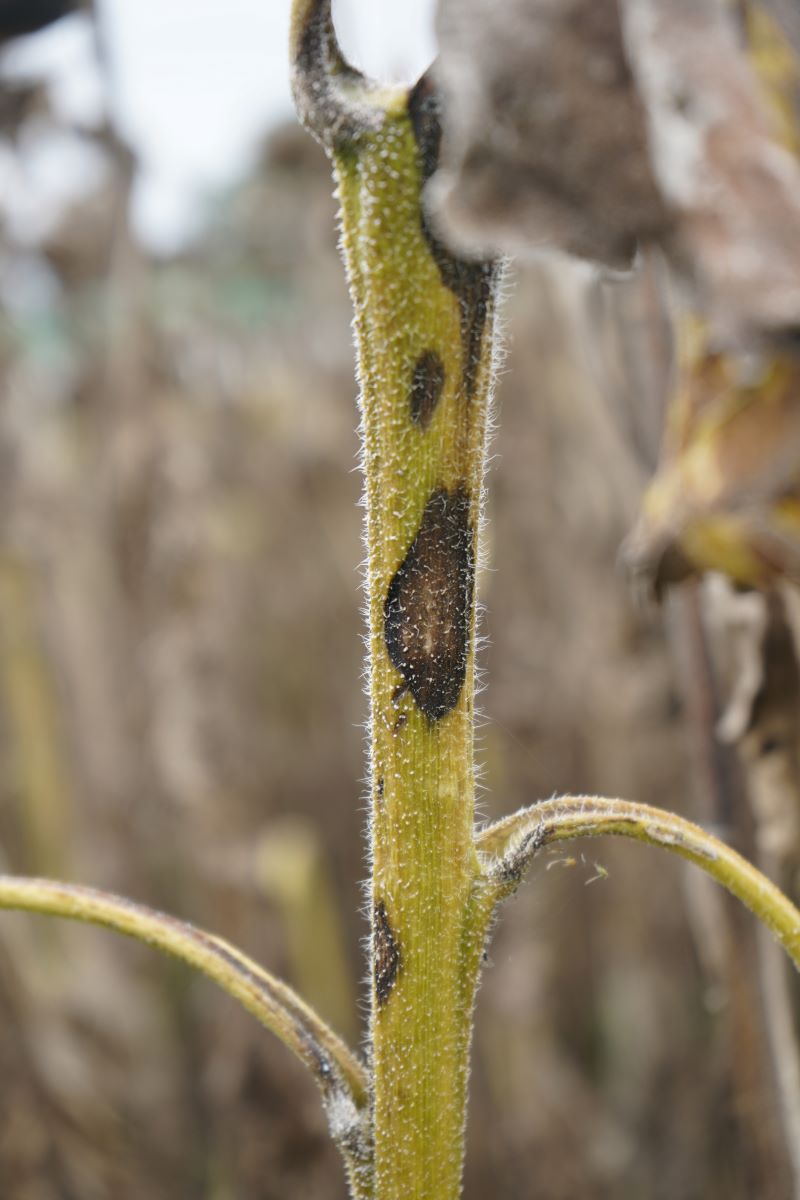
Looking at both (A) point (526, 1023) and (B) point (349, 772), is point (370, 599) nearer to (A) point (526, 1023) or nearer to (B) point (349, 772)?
(A) point (526, 1023)

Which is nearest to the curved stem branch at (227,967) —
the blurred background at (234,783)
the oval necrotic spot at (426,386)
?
the oval necrotic spot at (426,386)

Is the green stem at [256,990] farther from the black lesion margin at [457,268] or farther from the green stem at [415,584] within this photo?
the black lesion margin at [457,268]

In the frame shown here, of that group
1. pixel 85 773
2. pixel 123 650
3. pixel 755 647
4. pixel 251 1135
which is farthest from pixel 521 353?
pixel 755 647

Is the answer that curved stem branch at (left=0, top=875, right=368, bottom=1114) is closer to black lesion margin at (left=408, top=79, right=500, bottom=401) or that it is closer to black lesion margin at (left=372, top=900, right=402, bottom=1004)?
black lesion margin at (left=372, top=900, right=402, bottom=1004)

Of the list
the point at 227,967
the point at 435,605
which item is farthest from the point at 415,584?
the point at 227,967

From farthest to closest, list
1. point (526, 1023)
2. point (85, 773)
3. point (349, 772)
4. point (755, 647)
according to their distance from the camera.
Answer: point (349, 772), point (85, 773), point (526, 1023), point (755, 647)

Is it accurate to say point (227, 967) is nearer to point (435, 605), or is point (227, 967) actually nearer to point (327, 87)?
point (435, 605)
